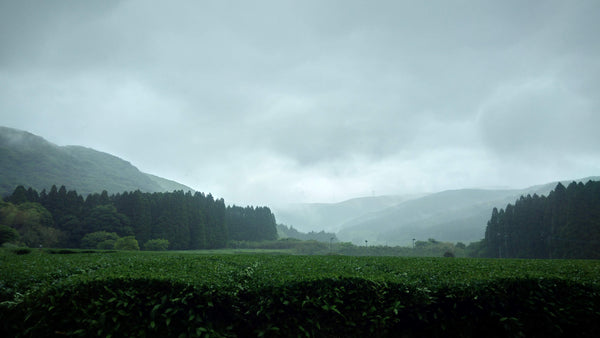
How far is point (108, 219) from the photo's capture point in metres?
64.0

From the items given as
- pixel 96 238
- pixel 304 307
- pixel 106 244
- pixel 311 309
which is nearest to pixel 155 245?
pixel 106 244

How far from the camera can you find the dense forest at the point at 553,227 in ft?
170

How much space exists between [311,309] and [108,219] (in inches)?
2773

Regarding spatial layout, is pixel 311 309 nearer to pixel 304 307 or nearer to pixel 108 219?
pixel 304 307

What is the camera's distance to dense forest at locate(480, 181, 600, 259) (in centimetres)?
5169

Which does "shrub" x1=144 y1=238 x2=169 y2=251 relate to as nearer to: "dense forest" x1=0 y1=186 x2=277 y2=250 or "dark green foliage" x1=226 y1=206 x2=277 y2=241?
"dense forest" x1=0 y1=186 x2=277 y2=250

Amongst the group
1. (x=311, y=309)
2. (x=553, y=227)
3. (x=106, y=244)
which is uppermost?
(x=553, y=227)

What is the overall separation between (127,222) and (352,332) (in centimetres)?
7167

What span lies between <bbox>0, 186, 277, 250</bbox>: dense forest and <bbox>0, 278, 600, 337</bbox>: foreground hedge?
6050 centimetres

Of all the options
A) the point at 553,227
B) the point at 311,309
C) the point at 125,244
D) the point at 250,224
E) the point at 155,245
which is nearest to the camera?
the point at 311,309

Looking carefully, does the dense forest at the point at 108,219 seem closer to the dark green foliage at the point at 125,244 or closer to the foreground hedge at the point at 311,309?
the dark green foliage at the point at 125,244

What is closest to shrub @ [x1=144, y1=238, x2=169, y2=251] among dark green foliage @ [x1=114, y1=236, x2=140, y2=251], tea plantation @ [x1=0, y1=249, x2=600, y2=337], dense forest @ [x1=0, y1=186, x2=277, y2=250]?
dense forest @ [x1=0, y1=186, x2=277, y2=250]

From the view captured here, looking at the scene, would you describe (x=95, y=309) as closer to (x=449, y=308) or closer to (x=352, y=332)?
(x=352, y=332)

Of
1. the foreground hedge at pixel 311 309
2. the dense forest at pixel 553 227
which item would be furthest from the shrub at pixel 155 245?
the dense forest at pixel 553 227
